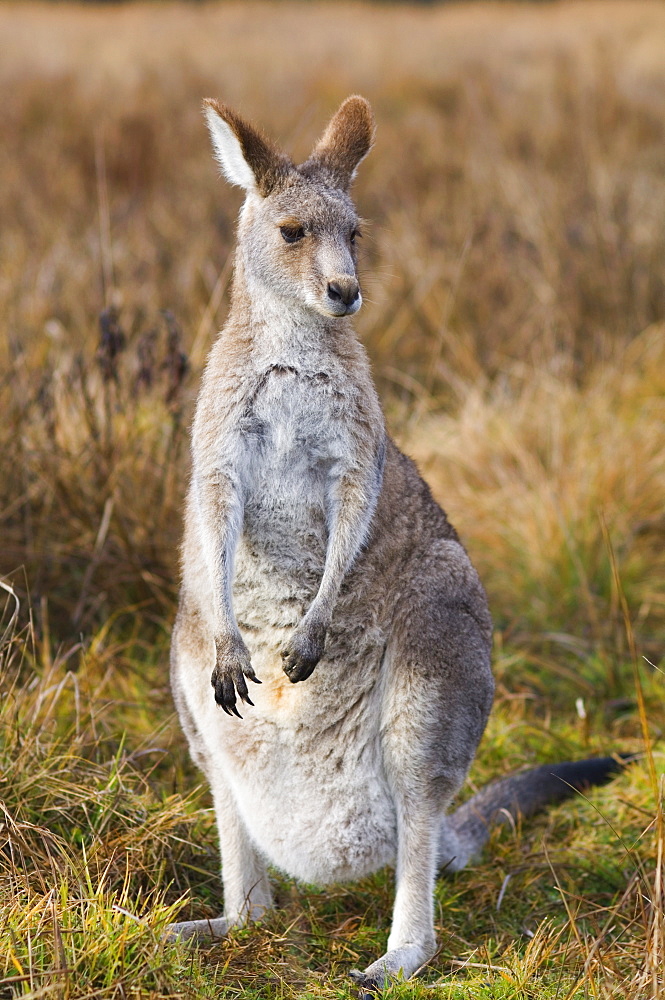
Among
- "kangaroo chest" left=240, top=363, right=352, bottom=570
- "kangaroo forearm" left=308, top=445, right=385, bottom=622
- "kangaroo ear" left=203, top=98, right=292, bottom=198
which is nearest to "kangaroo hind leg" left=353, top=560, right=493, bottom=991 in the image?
"kangaroo forearm" left=308, top=445, right=385, bottom=622

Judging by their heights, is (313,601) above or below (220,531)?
below

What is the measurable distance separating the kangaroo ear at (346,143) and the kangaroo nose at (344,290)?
465 millimetres

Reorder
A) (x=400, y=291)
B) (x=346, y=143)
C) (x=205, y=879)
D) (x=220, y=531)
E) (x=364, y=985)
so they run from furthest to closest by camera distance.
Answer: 1. (x=400, y=291)
2. (x=205, y=879)
3. (x=346, y=143)
4. (x=220, y=531)
5. (x=364, y=985)

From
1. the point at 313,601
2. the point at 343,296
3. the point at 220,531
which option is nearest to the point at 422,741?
the point at 313,601

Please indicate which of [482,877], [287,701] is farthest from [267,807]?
[482,877]

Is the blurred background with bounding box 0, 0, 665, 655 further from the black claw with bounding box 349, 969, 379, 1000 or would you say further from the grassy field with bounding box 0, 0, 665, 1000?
the black claw with bounding box 349, 969, 379, 1000

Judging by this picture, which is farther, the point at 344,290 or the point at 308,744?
the point at 308,744

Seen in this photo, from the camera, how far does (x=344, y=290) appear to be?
2840 mm

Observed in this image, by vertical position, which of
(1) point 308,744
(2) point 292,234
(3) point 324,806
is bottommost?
(3) point 324,806

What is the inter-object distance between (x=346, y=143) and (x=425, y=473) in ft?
8.29

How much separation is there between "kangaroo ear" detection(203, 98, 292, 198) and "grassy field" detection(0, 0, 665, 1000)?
0.69 meters

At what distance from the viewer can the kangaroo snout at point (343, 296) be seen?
284cm

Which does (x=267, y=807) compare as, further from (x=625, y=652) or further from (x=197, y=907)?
(x=625, y=652)

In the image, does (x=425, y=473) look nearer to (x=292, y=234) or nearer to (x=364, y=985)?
(x=292, y=234)
